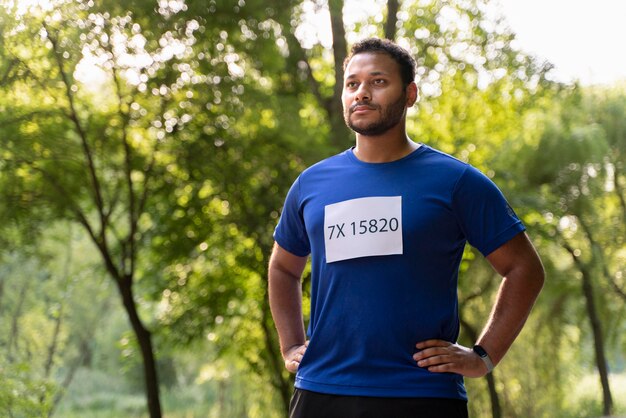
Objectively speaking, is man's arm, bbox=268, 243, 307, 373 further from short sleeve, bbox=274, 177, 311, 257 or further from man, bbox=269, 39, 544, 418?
man, bbox=269, 39, 544, 418

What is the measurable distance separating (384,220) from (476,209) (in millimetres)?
169

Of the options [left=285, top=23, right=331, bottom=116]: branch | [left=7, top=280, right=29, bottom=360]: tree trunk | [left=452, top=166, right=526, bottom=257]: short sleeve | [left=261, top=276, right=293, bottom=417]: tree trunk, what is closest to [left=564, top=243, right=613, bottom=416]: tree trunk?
[left=285, top=23, right=331, bottom=116]: branch

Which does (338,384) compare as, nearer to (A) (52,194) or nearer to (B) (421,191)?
(B) (421,191)

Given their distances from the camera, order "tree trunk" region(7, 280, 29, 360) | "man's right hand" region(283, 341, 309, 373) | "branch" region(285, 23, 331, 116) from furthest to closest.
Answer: "tree trunk" region(7, 280, 29, 360), "branch" region(285, 23, 331, 116), "man's right hand" region(283, 341, 309, 373)

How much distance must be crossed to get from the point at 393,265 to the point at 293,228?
352mm

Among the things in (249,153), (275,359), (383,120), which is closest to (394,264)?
(383,120)

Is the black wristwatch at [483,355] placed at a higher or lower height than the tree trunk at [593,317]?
lower

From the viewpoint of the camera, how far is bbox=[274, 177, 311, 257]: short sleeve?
1.90 m

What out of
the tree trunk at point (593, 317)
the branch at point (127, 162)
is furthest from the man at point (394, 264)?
the tree trunk at point (593, 317)

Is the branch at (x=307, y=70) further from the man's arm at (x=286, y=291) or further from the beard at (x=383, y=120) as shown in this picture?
the beard at (x=383, y=120)

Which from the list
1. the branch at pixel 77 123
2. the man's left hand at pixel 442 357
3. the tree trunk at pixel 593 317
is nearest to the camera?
the man's left hand at pixel 442 357

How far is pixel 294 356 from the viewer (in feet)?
6.08

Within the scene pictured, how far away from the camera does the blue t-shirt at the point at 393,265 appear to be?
1.63 meters

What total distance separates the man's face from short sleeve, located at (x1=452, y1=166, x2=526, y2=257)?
18cm
